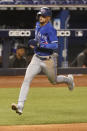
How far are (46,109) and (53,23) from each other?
9941 mm

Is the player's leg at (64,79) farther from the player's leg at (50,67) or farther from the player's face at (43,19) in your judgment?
the player's face at (43,19)

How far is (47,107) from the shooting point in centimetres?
852

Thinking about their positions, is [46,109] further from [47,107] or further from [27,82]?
[27,82]

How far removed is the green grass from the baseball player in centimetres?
Answer: 37

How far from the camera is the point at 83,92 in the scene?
11.2 m

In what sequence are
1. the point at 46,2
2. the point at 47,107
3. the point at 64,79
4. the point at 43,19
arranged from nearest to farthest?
1. the point at 43,19
2. the point at 64,79
3. the point at 47,107
4. the point at 46,2

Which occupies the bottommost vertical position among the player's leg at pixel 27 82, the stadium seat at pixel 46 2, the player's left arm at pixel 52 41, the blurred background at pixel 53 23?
the blurred background at pixel 53 23

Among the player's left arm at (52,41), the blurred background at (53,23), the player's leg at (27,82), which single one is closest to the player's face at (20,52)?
the blurred background at (53,23)

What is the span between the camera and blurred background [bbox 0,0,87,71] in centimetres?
1521

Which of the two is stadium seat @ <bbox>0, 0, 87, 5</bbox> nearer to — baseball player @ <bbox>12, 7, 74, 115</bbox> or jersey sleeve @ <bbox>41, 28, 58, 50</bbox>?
baseball player @ <bbox>12, 7, 74, 115</bbox>

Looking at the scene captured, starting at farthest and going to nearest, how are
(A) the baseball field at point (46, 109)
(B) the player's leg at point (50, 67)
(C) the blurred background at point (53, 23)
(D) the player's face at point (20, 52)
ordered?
1. (C) the blurred background at point (53, 23)
2. (D) the player's face at point (20, 52)
3. (B) the player's leg at point (50, 67)
4. (A) the baseball field at point (46, 109)

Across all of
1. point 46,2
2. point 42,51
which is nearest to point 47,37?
point 42,51

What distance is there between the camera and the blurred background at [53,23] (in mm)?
15211

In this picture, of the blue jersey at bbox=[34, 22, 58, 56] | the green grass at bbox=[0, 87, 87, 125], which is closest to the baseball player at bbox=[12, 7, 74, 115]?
the blue jersey at bbox=[34, 22, 58, 56]
